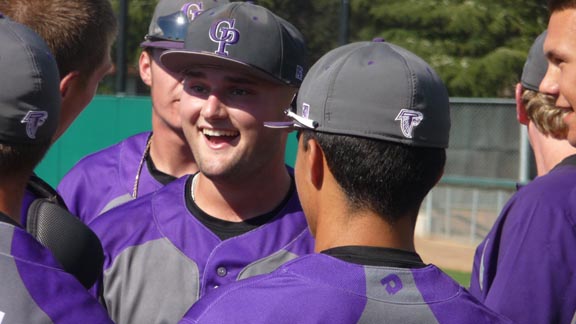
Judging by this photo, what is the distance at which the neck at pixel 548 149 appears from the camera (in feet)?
11.5

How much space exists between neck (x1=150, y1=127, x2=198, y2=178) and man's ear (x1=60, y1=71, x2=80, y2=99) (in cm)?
125

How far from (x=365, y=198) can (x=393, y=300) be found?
0.88 ft

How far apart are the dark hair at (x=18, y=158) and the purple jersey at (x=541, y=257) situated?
5.10ft

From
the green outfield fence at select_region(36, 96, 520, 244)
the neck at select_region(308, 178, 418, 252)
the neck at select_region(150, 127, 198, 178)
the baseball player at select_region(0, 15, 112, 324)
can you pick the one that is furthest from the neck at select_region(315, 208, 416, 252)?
the green outfield fence at select_region(36, 96, 520, 244)

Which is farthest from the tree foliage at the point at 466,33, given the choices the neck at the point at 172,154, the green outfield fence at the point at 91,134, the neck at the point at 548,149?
the neck at the point at 548,149

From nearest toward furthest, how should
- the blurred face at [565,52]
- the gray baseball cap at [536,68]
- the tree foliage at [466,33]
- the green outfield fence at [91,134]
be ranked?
the blurred face at [565,52] < the gray baseball cap at [536,68] < the green outfield fence at [91,134] < the tree foliage at [466,33]

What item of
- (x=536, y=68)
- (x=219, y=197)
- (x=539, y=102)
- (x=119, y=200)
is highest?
(x=536, y=68)

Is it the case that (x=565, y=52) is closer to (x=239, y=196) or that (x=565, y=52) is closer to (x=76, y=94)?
(x=239, y=196)

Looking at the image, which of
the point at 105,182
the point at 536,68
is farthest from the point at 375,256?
the point at 105,182

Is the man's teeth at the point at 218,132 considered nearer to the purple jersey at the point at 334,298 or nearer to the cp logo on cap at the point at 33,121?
the cp logo on cap at the point at 33,121

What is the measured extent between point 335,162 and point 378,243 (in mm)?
217

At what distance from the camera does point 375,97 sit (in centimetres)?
229

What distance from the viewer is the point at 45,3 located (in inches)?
131

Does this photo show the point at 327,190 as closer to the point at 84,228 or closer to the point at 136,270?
the point at 84,228
